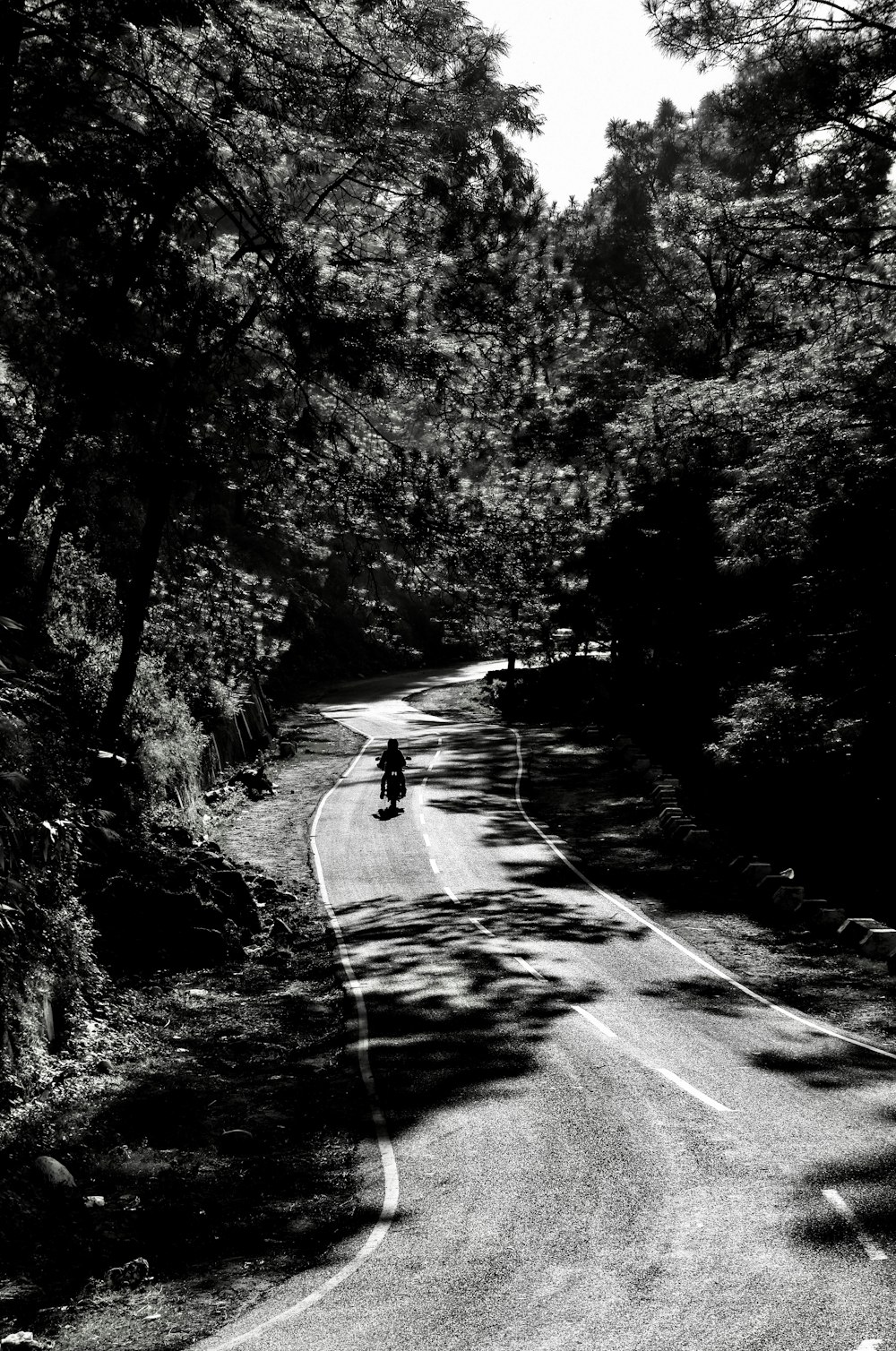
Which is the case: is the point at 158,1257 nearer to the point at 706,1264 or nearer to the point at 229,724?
the point at 706,1264

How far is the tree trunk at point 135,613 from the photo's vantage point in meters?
16.3

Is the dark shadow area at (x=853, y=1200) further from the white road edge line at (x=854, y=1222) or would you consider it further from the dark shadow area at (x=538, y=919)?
the dark shadow area at (x=538, y=919)

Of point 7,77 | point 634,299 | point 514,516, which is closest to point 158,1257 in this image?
point 514,516

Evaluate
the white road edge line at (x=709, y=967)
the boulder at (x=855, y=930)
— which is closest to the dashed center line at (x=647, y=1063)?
the white road edge line at (x=709, y=967)

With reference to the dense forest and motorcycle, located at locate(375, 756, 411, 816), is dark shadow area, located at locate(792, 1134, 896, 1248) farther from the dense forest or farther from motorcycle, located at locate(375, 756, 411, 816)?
motorcycle, located at locate(375, 756, 411, 816)

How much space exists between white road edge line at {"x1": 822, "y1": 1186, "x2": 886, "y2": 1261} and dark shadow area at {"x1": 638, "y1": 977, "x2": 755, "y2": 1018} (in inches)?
232

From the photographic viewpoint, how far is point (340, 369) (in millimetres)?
9859

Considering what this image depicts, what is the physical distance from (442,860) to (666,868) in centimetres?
466

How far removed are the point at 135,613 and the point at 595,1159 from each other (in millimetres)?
10987

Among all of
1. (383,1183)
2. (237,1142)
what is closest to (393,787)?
(237,1142)

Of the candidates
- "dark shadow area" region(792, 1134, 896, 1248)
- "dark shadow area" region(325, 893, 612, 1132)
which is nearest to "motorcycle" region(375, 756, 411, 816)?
"dark shadow area" region(325, 893, 612, 1132)

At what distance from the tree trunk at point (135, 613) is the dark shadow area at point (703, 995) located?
907 cm

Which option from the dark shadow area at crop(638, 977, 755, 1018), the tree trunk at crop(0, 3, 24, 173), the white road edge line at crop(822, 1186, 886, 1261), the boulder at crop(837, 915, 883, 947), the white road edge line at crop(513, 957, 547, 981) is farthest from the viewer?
the boulder at crop(837, 915, 883, 947)

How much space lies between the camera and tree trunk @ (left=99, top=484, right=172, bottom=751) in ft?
53.6
